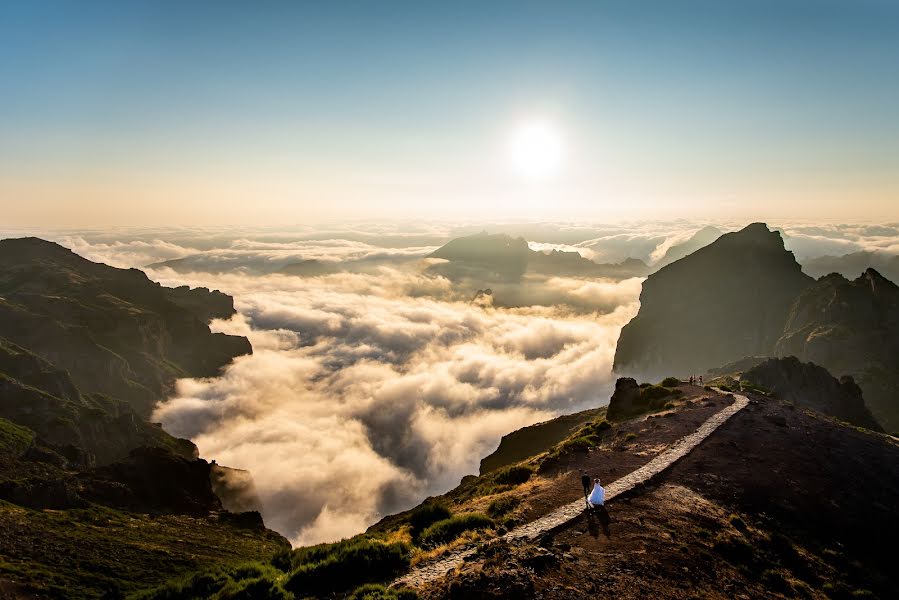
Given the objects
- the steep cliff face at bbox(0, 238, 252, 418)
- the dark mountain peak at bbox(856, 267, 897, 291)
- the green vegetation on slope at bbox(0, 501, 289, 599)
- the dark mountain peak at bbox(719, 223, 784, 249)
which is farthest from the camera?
the dark mountain peak at bbox(719, 223, 784, 249)

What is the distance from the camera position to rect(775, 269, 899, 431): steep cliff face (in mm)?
95562

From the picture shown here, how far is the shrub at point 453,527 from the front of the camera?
2147 cm

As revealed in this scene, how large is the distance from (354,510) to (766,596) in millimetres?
152700

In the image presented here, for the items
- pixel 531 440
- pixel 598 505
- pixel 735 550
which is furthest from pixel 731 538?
pixel 531 440

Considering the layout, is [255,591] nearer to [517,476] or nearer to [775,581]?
[517,476]

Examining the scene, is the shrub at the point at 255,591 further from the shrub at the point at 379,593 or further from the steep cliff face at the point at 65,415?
the steep cliff face at the point at 65,415

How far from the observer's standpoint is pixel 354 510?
149 metres

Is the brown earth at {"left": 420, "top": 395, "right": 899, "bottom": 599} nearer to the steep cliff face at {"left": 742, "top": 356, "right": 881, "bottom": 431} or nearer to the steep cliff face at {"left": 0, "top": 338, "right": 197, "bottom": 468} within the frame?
the steep cliff face at {"left": 742, "top": 356, "right": 881, "bottom": 431}

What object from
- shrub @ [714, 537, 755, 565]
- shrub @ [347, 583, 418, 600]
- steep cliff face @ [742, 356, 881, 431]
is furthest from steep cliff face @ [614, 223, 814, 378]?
shrub @ [347, 583, 418, 600]

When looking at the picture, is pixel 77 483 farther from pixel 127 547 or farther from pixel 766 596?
pixel 766 596

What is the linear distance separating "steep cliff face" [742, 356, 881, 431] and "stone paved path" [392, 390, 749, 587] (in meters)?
46.3

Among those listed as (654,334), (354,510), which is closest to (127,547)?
(354,510)

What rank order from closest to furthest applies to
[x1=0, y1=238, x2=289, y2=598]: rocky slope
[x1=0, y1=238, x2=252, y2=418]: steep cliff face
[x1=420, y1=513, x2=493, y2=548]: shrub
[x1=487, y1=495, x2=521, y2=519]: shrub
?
[x1=420, y1=513, x2=493, y2=548]: shrub → [x1=487, y1=495, x2=521, y2=519]: shrub → [x1=0, y1=238, x2=289, y2=598]: rocky slope → [x1=0, y1=238, x2=252, y2=418]: steep cliff face

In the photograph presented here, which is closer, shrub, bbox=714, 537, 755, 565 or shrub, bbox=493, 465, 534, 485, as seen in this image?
shrub, bbox=714, 537, 755, 565
